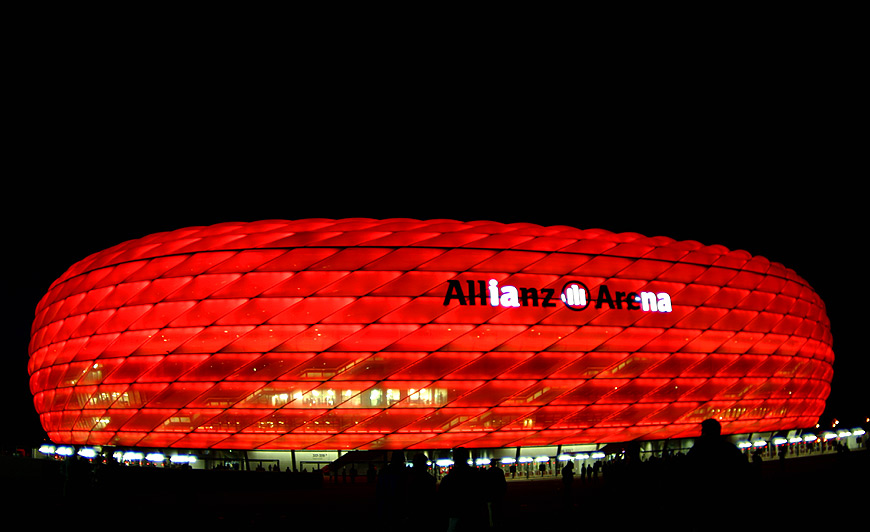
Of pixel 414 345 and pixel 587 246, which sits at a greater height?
pixel 587 246

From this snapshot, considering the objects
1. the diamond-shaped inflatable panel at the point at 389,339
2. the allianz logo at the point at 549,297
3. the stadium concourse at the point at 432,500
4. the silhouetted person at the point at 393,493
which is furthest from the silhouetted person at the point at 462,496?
the allianz logo at the point at 549,297

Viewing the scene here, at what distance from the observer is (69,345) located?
37.2m

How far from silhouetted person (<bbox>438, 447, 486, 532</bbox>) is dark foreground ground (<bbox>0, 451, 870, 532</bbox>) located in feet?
0.53

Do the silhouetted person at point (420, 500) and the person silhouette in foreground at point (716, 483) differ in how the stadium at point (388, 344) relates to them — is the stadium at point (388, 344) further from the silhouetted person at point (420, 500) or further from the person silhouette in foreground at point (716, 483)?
the person silhouette in foreground at point (716, 483)

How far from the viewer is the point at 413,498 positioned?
25.9 feet

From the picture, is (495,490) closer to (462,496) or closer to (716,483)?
(462,496)

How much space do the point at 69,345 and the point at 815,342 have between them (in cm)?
4405

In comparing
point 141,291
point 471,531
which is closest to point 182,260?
point 141,291

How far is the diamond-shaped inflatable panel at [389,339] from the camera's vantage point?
107 ft

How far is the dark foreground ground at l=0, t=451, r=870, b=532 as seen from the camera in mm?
6422

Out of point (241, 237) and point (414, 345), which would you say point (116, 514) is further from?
point (241, 237)

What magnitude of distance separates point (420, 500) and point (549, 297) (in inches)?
1054

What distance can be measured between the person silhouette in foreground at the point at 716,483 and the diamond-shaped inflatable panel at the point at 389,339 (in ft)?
86.6

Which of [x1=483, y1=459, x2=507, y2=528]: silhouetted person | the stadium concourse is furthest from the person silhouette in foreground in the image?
[x1=483, y1=459, x2=507, y2=528]: silhouetted person
